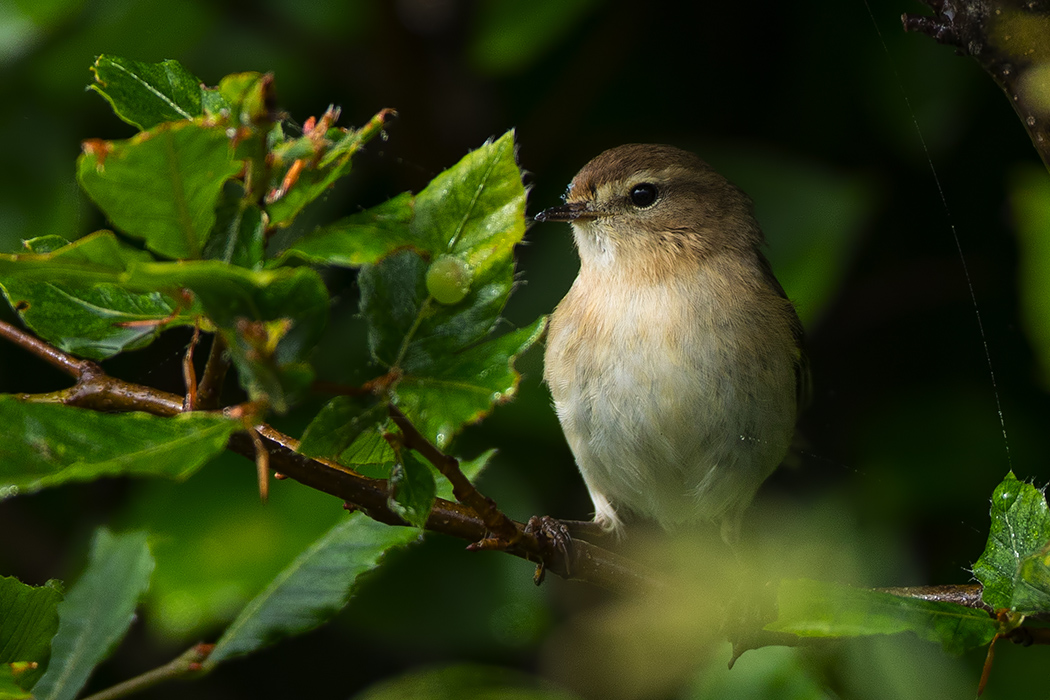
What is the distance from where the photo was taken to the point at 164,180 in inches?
23.5

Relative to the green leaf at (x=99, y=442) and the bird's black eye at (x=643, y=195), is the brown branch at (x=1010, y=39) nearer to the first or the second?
the green leaf at (x=99, y=442)

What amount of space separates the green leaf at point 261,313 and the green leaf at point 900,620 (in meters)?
0.57

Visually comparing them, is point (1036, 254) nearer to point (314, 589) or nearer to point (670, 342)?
point (670, 342)

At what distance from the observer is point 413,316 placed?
2.23 feet

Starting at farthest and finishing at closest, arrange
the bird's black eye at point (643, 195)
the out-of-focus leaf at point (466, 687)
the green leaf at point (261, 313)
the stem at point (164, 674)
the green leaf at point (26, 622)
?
the bird's black eye at point (643, 195)
the out-of-focus leaf at point (466, 687)
the stem at point (164, 674)
the green leaf at point (26, 622)
the green leaf at point (261, 313)

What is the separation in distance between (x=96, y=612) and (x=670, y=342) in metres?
0.92

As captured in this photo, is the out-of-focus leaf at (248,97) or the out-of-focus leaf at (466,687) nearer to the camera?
the out-of-focus leaf at (248,97)

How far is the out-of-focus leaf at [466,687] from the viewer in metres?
1.45

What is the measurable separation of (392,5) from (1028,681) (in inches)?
67.0

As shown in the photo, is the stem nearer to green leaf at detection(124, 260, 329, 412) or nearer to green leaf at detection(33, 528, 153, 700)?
green leaf at detection(33, 528, 153, 700)

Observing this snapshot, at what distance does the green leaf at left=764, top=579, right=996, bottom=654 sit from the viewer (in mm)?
907

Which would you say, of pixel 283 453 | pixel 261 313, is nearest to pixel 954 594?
pixel 283 453

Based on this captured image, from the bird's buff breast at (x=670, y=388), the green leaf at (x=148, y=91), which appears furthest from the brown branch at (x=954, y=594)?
the green leaf at (x=148, y=91)

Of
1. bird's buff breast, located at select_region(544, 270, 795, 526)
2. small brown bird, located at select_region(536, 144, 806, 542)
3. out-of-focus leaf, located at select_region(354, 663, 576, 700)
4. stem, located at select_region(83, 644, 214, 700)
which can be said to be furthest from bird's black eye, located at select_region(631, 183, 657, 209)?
stem, located at select_region(83, 644, 214, 700)
